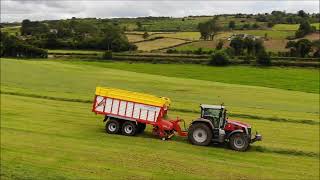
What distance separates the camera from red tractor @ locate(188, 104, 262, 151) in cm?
1933

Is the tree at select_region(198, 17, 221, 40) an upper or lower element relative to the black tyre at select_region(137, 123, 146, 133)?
upper

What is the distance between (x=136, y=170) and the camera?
15.9 m

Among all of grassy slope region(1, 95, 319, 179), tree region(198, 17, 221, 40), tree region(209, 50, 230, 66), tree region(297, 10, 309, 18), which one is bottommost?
grassy slope region(1, 95, 319, 179)

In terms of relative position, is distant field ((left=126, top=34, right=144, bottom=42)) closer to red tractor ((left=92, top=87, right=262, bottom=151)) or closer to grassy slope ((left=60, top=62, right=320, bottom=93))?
grassy slope ((left=60, top=62, right=320, bottom=93))

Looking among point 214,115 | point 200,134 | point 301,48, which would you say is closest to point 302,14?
point 301,48

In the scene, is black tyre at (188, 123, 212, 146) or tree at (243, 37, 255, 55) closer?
black tyre at (188, 123, 212, 146)

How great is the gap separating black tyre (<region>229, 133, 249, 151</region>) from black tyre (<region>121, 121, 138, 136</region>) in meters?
4.35

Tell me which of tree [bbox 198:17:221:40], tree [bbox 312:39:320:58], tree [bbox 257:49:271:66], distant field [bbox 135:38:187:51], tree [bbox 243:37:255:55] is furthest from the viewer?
tree [bbox 198:17:221:40]

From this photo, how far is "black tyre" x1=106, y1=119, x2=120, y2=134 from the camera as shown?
21.7 metres

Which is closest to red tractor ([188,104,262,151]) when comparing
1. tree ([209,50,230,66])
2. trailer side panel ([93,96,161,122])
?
trailer side panel ([93,96,161,122])

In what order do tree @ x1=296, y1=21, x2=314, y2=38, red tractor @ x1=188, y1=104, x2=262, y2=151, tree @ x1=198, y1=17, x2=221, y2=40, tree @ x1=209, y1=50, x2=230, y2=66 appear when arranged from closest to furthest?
red tractor @ x1=188, y1=104, x2=262, y2=151
tree @ x1=209, y1=50, x2=230, y2=66
tree @ x1=296, y1=21, x2=314, y2=38
tree @ x1=198, y1=17, x2=221, y2=40

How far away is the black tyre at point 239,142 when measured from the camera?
19188 mm

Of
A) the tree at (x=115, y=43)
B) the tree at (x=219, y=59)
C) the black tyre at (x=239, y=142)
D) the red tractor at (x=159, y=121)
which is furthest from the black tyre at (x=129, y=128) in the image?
the tree at (x=115, y=43)

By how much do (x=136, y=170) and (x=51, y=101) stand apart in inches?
699
